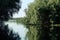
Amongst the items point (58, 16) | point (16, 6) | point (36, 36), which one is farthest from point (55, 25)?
point (16, 6)

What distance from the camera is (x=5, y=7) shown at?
3.40 metres

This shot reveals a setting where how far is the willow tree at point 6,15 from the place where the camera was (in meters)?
3.31

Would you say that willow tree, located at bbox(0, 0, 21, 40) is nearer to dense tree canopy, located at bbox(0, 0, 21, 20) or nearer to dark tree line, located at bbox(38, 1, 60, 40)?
dense tree canopy, located at bbox(0, 0, 21, 20)

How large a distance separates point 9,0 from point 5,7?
116 mm

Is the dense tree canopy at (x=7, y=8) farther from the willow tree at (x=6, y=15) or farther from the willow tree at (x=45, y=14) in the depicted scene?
the willow tree at (x=45, y=14)

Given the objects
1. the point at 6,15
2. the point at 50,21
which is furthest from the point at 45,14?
the point at 6,15

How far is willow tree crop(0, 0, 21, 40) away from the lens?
3314 millimetres

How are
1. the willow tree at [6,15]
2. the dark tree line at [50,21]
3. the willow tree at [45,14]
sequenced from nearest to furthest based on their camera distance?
the willow tree at [6,15] → the dark tree line at [50,21] → the willow tree at [45,14]

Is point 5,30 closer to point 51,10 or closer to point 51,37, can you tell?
point 51,37

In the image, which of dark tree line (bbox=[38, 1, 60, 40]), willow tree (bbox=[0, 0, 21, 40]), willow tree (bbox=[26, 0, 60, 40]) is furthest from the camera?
willow tree (bbox=[26, 0, 60, 40])

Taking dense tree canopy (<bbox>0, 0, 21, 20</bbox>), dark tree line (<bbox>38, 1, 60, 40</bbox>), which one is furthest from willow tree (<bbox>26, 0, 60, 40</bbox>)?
dense tree canopy (<bbox>0, 0, 21, 20</bbox>)

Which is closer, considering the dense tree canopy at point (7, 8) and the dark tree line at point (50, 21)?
the dense tree canopy at point (7, 8)

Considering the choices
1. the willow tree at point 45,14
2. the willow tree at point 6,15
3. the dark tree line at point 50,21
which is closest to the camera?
the willow tree at point 6,15

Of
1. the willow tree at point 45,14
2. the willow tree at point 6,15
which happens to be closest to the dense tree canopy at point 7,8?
the willow tree at point 6,15
